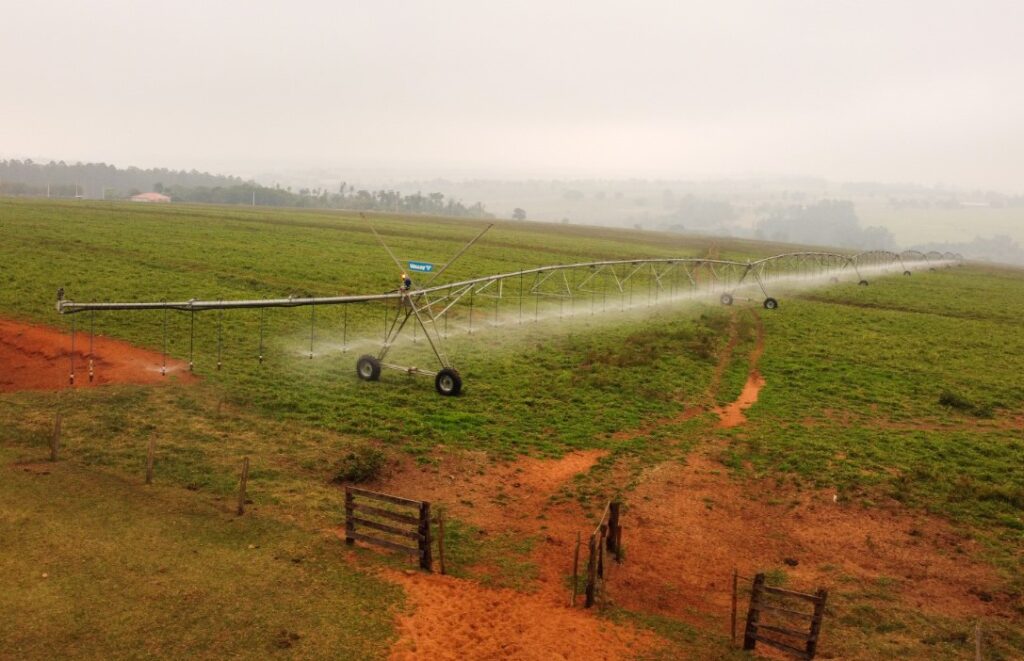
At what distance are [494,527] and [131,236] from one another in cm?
7538

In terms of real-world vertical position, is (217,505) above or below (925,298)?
below

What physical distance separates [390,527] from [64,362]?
23643 millimetres

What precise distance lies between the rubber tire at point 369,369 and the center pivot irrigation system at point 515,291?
49 millimetres

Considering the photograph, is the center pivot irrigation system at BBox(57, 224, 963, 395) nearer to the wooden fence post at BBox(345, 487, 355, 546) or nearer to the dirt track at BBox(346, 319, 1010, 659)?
the dirt track at BBox(346, 319, 1010, 659)

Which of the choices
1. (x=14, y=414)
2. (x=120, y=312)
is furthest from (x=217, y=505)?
(x=120, y=312)

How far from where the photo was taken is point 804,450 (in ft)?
90.2

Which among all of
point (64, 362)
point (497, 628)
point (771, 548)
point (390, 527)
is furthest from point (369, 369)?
point (771, 548)

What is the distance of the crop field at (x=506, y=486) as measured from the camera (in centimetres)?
1573

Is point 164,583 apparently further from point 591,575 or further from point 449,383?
point 449,383

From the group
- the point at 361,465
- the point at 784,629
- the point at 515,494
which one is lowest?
the point at 515,494

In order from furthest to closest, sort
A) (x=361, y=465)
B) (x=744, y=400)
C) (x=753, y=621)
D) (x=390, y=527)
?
(x=744, y=400) → (x=361, y=465) → (x=390, y=527) → (x=753, y=621)

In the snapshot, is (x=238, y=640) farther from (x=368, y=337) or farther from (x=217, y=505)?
(x=368, y=337)

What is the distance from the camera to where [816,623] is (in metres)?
14.9

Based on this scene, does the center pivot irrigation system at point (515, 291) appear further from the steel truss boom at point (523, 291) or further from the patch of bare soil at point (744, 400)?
the patch of bare soil at point (744, 400)
